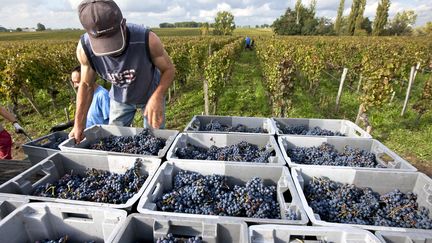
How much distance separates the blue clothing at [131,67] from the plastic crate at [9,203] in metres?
1.50

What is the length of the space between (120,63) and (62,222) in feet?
5.45

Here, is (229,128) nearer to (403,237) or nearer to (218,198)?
(218,198)

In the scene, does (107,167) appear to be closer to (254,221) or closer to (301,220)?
(254,221)

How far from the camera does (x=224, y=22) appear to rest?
5500 centimetres

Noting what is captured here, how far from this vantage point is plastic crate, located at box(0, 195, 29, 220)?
1.50 m

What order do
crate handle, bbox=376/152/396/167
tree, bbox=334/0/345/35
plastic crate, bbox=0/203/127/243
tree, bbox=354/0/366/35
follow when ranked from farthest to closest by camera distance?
tree, bbox=334/0/345/35 < tree, bbox=354/0/366/35 < crate handle, bbox=376/152/396/167 < plastic crate, bbox=0/203/127/243

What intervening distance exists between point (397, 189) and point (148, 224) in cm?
185

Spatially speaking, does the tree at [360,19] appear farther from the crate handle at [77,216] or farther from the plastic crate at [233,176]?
the crate handle at [77,216]

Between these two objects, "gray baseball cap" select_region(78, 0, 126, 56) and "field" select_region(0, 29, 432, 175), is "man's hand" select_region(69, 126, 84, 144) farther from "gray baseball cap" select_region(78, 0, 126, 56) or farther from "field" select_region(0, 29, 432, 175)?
"field" select_region(0, 29, 432, 175)

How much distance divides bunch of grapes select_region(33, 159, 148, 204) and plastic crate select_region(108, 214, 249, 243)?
399 millimetres

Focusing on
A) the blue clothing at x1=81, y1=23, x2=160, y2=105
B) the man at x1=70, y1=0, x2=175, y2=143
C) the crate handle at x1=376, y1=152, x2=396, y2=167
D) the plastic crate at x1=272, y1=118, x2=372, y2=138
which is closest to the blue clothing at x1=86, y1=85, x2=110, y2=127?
the man at x1=70, y1=0, x2=175, y2=143

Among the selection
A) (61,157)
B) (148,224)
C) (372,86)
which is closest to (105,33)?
(61,157)

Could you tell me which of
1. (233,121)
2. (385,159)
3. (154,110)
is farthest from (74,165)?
(385,159)

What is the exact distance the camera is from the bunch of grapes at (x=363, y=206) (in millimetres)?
1626
